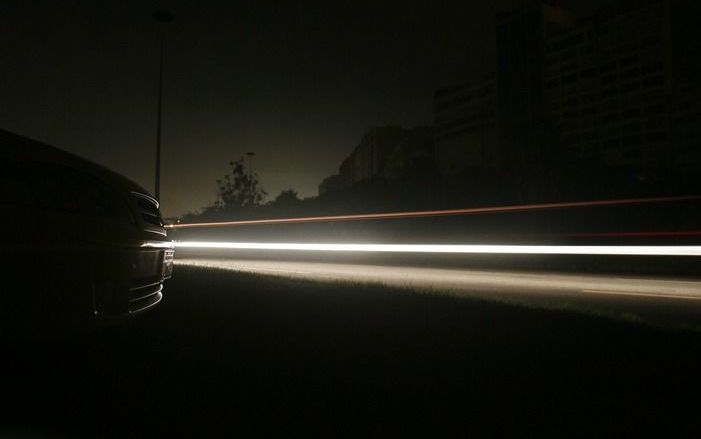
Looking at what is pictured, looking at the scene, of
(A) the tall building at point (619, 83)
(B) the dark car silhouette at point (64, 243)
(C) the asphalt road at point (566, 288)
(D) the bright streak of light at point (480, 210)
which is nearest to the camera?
(B) the dark car silhouette at point (64, 243)

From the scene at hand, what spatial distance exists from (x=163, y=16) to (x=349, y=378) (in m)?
19.0

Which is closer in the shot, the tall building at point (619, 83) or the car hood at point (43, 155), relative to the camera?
the car hood at point (43, 155)

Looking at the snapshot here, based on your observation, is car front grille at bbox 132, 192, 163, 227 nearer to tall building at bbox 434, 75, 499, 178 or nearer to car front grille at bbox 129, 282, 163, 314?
car front grille at bbox 129, 282, 163, 314

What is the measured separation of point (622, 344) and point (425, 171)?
167 ft

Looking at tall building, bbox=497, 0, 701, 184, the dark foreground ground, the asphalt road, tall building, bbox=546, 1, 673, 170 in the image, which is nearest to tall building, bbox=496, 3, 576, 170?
tall building, bbox=497, 0, 701, 184

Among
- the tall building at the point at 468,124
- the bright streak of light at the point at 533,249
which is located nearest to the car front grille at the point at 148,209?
the bright streak of light at the point at 533,249

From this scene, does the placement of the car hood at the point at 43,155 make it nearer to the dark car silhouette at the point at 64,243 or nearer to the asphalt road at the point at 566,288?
the dark car silhouette at the point at 64,243

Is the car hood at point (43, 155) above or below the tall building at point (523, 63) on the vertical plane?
below

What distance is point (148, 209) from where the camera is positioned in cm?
502

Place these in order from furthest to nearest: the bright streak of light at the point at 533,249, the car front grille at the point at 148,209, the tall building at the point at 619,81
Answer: the tall building at the point at 619,81
the bright streak of light at the point at 533,249
the car front grille at the point at 148,209

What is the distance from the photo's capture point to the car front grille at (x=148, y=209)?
4.74 metres

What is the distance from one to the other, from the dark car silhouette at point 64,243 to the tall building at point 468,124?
113m

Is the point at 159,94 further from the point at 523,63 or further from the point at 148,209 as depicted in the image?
the point at 523,63

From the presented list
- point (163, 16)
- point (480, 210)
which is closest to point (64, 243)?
point (480, 210)
